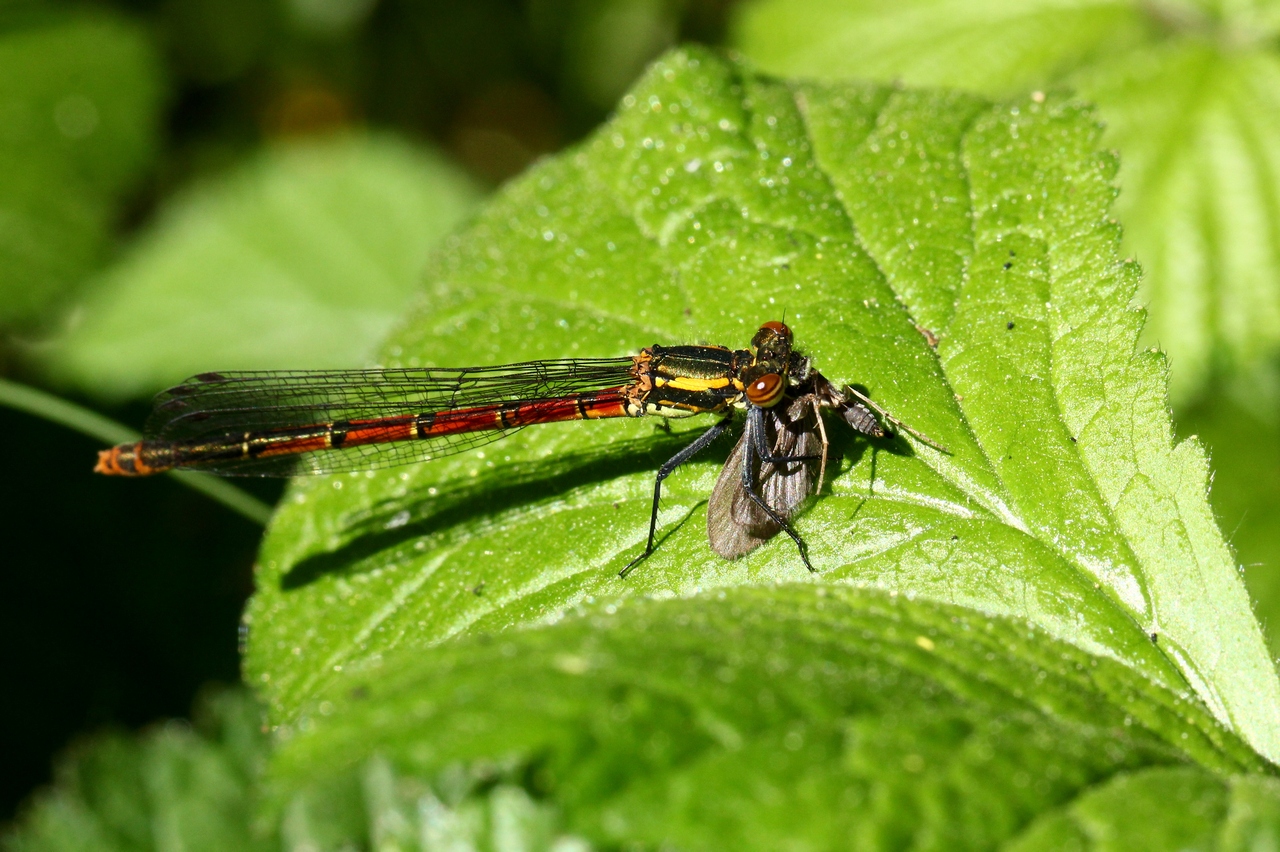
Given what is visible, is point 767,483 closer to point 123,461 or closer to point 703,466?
point 703,466

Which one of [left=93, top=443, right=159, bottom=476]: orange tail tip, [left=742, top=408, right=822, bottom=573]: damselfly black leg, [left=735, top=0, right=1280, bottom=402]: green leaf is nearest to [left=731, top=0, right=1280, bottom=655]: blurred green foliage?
[left=735, top=0, right=1280, bottom=402]: green leaf

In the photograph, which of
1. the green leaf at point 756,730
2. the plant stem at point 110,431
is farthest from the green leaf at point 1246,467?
the plant stem at point 110,431

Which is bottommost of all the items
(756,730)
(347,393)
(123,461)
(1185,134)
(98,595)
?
(756,730)

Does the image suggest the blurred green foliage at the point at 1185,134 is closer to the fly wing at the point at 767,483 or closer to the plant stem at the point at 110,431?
the fly wing at the point at 767,483

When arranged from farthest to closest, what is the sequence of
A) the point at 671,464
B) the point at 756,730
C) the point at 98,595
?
the point at 98,595
the point at 671,464
the point at 756,730

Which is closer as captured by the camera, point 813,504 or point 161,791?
point 813,504

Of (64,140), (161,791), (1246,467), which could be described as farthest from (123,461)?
(1246,467)

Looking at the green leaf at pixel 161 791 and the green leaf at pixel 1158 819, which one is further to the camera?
the green leaf at pixel 161 791
